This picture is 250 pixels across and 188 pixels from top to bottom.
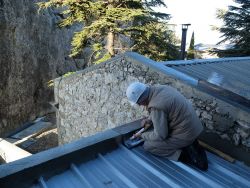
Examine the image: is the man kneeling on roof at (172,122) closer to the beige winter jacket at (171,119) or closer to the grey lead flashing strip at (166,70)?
the beige winter jacket at (171,119)

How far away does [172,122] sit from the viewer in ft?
11.3

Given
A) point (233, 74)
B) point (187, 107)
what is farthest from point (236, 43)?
point (187, 107)

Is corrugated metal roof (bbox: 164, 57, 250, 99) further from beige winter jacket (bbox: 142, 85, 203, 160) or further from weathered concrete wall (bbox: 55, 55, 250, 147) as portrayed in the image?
beige winter jacket (bbox: 142, 85, 203, 160)

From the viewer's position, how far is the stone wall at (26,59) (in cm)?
1574

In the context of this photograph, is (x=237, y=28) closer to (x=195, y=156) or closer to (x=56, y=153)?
(x=195, y=156)

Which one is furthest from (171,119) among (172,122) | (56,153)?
(56,153)

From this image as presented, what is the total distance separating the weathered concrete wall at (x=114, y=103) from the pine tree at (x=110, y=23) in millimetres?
2661

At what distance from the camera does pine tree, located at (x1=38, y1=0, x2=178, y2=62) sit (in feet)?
30.0

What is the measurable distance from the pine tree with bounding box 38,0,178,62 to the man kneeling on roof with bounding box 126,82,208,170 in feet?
18.6

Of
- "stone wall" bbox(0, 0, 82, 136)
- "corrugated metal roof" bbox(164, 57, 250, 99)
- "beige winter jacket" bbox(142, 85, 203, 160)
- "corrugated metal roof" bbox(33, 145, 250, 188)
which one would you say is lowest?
"stone wall" bbox(0, 0, 82, 136)

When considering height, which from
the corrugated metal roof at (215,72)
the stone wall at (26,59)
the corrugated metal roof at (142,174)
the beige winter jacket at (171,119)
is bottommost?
the stone wall at (26,59)

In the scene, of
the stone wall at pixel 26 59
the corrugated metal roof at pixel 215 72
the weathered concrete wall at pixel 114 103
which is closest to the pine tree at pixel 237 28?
the corrugated metal roof at pixel 215 72

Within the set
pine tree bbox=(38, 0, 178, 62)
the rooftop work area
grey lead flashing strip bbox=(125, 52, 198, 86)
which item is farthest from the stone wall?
the rooftop work area

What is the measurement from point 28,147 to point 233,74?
9380 millimetres
